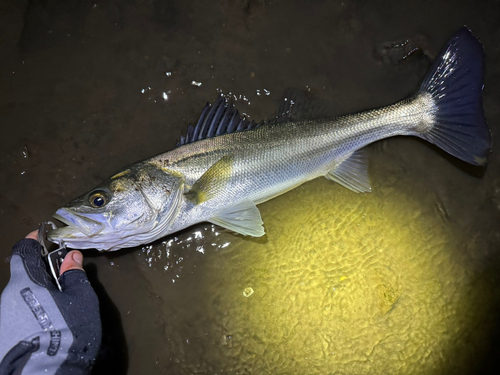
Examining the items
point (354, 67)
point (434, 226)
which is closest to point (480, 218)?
point (434, 226)

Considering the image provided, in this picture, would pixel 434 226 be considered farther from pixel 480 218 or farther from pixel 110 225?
pixel 110 225

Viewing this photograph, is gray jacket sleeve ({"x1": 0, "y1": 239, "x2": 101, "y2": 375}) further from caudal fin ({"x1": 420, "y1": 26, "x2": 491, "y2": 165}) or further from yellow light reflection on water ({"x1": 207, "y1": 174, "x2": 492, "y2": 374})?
caudal fin ({"x1": 420, "y1": 26, "x2": 491, "y2": 165})

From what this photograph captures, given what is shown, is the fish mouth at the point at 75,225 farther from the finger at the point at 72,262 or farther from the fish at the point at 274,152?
the finger at the point at 72,262

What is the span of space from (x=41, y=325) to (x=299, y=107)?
7.82 feet

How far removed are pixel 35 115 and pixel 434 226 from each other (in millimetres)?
3432

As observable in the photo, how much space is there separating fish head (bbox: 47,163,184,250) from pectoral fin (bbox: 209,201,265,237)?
1.19ft

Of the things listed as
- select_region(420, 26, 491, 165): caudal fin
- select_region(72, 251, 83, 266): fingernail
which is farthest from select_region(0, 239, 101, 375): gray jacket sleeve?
select_region(420, 26, 491, 165): caudal fin

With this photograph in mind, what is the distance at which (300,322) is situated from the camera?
276 centimetres

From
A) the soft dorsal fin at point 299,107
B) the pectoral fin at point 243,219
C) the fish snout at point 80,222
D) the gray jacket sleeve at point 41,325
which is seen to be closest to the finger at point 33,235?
the gray jacket sleeve at point 41,325

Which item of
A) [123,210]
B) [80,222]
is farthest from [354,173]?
[80,222]

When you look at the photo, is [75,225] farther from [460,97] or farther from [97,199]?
[460,97]

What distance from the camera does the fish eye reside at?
2.37 meters

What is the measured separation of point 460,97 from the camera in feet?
8.84

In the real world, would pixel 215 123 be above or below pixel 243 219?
above
